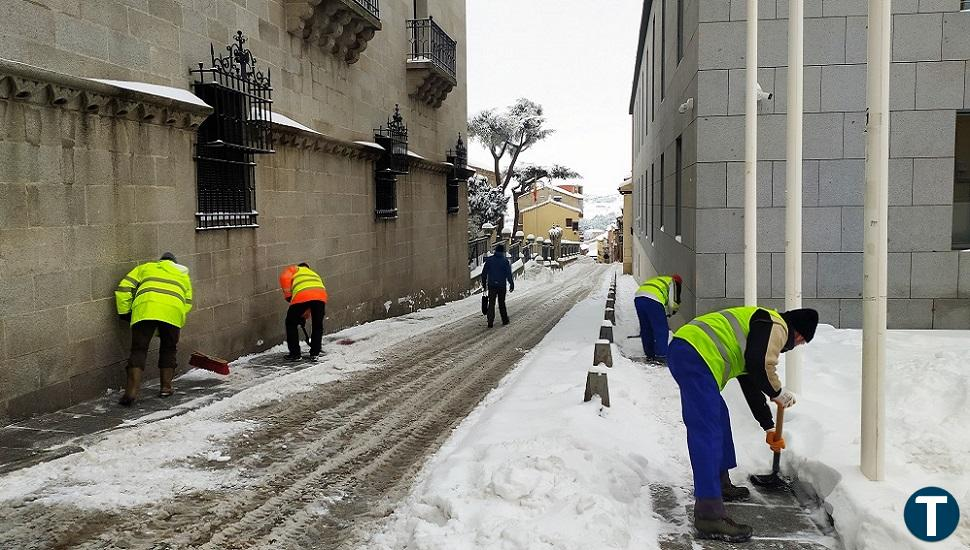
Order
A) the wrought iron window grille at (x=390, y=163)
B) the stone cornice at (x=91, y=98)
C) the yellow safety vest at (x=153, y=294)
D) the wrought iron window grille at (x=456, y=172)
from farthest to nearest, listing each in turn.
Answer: the wrought iron window grille at (x=456, y=172)
the wrought iron window grille at (x=390, y=163)
the yellow safety vest at (x=153, y=294)
the stone cornice at (x=91, y=98)

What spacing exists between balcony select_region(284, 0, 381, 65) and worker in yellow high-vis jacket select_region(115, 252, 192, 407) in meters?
5.62

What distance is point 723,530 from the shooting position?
4328 mm

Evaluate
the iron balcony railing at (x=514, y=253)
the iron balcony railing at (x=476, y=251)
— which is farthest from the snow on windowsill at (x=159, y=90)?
the iron balcony railing at (x=514, y=253)

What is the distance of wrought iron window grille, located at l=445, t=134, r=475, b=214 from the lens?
72.0 feet

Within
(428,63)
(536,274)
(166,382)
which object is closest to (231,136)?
(166,382)

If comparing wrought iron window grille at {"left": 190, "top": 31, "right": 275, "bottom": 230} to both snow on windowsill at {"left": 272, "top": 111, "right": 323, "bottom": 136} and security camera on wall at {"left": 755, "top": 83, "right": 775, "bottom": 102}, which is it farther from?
security camera on wall at {"left": 755, "top": 83, "right": 775, "bottom": 102}

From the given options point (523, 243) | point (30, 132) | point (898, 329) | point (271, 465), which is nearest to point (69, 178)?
point (30, 132)

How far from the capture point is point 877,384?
446cm

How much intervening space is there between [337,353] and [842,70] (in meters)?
7.70

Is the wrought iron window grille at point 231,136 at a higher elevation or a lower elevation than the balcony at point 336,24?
→ lower

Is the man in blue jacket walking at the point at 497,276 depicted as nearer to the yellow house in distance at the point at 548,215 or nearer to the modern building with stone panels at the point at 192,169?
the modern building with stone panels at the point at 192,169

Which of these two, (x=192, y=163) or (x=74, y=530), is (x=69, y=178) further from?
(x=74, y=530)

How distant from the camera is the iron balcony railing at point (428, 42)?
18.4 m

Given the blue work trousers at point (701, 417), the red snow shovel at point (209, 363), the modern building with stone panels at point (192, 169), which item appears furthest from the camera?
the red snow shovel at point (209, 363)
